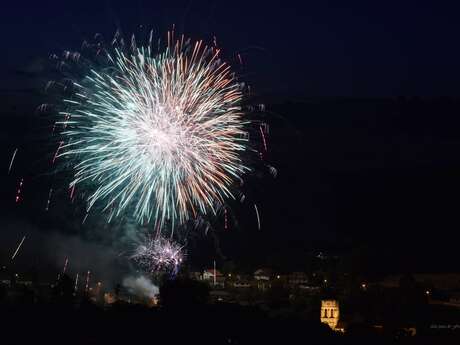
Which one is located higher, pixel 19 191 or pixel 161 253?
pixel 19 191

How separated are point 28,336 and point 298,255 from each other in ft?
178

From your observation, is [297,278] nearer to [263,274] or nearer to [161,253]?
[263,274]

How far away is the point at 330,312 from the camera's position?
41.6 metres

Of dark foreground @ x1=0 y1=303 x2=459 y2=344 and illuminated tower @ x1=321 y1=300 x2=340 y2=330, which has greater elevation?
illuminated tower @ x1=321 y1=300 x2=340 y2=330

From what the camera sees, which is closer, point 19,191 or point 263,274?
point 263,274

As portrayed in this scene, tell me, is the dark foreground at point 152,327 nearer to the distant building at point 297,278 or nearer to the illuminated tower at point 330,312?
the illuminated tower at point 330,312

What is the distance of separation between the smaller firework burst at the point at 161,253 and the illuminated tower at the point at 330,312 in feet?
25.5

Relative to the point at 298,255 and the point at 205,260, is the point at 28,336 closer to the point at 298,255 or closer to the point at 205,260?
the point at 205,260

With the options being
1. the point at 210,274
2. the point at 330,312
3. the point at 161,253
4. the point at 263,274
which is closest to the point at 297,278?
the point at 263,274

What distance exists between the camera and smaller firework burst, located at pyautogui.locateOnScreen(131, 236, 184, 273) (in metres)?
42.1

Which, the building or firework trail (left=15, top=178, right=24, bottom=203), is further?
firework trail (left=15, top=178, right=24, bottom=203)

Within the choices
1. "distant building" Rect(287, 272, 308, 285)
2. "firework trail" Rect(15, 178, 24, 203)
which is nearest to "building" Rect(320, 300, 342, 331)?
"distant building" Rect(287, 272, 308, 285)

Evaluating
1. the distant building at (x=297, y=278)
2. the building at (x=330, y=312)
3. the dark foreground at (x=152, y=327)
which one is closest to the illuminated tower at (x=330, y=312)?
the building at (x=330, y=312)

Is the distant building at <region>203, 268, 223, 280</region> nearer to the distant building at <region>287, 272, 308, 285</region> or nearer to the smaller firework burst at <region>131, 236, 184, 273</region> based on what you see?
the distant building at <region>287, 272, 308, 285</region>
